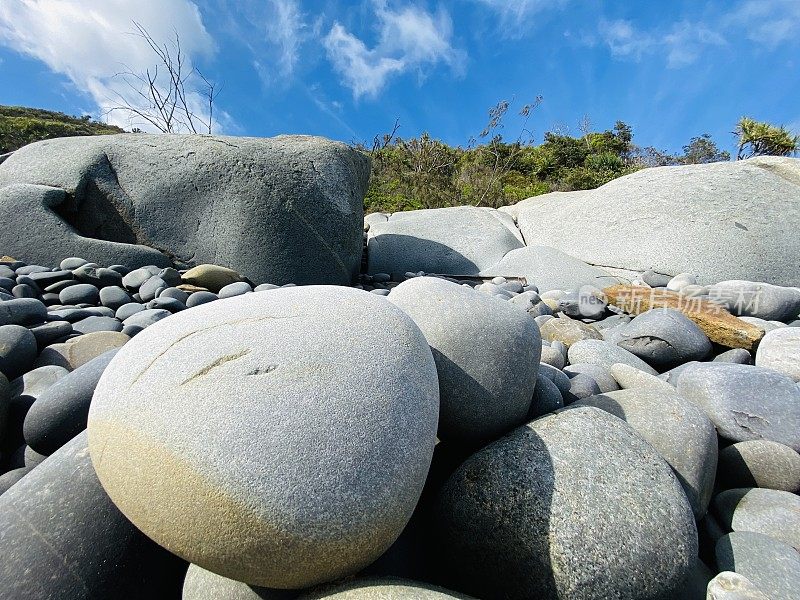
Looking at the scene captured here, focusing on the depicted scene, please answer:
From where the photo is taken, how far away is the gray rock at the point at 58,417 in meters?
1.52

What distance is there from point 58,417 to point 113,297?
93.7 inches

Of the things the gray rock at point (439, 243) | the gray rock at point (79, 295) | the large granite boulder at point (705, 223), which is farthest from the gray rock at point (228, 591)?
the large granite boulder at point (705, 223)

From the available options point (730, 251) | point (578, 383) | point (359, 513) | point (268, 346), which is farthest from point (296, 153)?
point (730, 251)

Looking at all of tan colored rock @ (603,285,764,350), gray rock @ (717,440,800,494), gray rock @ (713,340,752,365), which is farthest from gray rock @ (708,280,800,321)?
gray rock @ (717,440,800,494)

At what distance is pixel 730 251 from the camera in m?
5.94

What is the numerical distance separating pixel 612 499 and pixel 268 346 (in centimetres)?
95

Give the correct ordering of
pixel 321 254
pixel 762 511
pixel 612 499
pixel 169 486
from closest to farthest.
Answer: pixel 169 486, pixel 612 499, pixel 762 511, pixel 321 254

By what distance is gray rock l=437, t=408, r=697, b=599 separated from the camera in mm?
1039

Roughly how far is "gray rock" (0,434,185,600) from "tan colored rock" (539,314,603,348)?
276cm

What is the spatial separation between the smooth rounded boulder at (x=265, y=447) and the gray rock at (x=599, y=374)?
4.64 feet

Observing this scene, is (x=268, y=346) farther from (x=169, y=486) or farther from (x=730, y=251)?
(x=730, y=251)

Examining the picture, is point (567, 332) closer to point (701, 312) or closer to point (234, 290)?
point (701, 312)

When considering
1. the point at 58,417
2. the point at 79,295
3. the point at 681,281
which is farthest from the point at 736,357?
the point at 79,295

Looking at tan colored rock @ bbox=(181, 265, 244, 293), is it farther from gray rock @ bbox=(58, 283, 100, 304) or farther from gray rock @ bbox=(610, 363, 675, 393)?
gray rock @ bbox=(610, 363, 675, 393)
